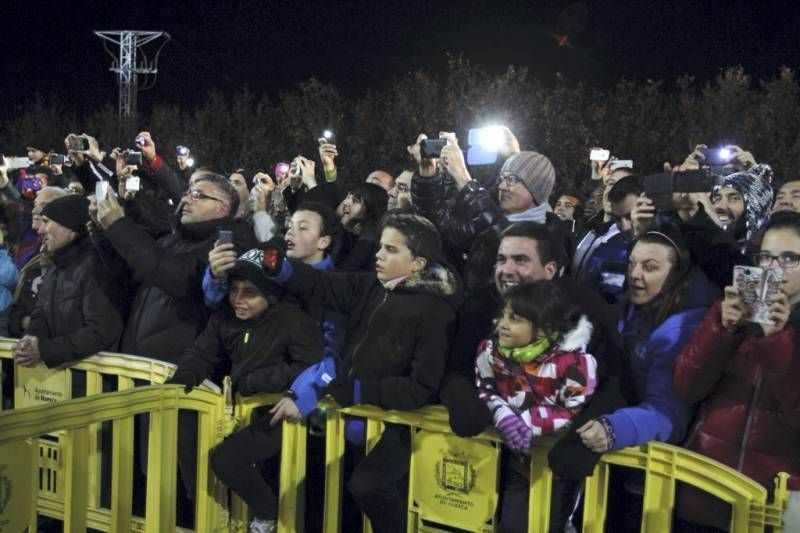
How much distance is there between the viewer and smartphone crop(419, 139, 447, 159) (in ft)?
16.0

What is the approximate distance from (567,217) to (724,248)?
3216 mm

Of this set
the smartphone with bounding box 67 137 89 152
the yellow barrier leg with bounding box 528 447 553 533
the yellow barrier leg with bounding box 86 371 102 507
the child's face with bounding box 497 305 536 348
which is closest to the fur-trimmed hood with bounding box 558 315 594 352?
the child's face with bounding box 497 305 536 348

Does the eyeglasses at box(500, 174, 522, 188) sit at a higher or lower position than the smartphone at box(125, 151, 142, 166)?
lower

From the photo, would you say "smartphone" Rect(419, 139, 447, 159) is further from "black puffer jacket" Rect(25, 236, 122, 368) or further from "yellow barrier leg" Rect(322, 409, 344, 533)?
"black puffer jacket" Rect(25, 236, 122, 368)

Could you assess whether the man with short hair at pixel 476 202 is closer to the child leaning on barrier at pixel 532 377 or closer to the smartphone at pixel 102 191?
the child leaning on barrier at pixel 532 377

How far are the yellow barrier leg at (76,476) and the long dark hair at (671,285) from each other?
2.33 metres

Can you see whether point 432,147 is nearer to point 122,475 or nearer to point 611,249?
point 611,249

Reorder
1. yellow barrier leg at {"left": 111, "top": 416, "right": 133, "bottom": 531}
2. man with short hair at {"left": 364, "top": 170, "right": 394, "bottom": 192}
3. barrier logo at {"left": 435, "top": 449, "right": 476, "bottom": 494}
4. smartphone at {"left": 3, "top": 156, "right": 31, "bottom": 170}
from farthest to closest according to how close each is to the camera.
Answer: smartphone at {"left": 3, "top": 156, "right": 31, "bottom": 170}, man with short hair at {"left": 364, "top": 170, "right": 394, "bottom": 192}, yellow barrier leg at {"left": 111, "top": 416, "right": 133, "bottom": 531}, barrier logo at {"left": 435, "top": 449, "right": 476, "bottom": 494}

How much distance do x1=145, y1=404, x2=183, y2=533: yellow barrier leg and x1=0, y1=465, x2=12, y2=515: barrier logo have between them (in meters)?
0.70

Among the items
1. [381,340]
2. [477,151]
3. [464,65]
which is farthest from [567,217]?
[464,65]

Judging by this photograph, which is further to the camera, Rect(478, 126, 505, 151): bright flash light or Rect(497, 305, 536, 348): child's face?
Rect(478, 126, 505, 151): bright flash light

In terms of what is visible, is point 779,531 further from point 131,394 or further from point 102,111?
point 102,111

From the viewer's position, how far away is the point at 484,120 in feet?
78.8

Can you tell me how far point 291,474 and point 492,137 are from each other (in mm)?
2271
